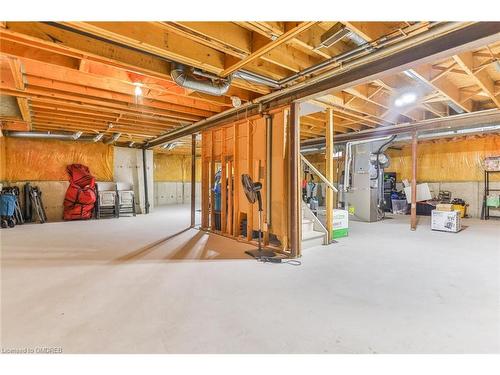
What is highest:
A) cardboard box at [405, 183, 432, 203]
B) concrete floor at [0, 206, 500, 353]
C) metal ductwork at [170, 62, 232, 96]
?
metal ductwork at [170, 62, 232, 96]

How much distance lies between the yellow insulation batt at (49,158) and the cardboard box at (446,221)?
921 centimetres

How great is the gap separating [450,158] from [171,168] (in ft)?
36.6

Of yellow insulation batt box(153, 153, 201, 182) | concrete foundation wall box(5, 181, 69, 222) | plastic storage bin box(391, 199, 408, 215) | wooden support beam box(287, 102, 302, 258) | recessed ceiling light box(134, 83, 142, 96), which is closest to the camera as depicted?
recessed ceiling light box(134, 83, 142, 96)

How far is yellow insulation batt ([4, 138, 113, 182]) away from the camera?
712 centimetres

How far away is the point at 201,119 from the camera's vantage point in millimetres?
5496

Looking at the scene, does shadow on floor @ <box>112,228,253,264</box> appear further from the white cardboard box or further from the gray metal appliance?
the gray metal appliance

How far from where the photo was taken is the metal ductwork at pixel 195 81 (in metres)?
3.04

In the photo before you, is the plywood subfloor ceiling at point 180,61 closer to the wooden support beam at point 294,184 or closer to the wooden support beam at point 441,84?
the wooden support beam at point 441,84

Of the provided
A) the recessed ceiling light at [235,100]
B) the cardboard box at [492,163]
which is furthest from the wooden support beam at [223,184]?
the cardboard box at [492,163]

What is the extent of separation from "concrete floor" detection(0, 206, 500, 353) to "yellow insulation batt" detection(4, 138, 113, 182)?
3988mm

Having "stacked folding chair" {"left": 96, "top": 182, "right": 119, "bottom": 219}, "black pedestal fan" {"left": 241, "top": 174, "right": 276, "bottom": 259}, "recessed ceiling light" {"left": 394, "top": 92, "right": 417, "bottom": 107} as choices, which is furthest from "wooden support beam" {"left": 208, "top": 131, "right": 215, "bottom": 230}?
"stacked folding chair" {"left": 96, "top": 182, "right": 119, "bottom": 219}

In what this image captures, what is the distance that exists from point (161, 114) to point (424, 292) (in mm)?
4841

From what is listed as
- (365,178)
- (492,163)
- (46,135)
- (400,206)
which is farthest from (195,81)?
(492,163)
